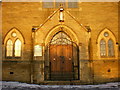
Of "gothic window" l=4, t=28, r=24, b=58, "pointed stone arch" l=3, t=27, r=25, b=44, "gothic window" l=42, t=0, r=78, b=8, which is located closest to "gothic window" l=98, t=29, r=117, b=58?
"gothic window" l=42, t=0, r=78, b=8

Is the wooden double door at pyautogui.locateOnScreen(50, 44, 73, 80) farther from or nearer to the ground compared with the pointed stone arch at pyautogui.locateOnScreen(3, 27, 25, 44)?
nearer to the ground

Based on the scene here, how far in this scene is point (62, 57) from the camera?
10.9m

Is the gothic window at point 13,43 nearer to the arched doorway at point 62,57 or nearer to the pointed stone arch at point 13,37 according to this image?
the pointed stone arch at point 13,37

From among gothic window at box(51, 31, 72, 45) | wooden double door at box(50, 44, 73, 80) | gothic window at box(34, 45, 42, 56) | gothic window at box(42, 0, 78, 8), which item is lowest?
wooden double door at box(50, 44, 73, 80)

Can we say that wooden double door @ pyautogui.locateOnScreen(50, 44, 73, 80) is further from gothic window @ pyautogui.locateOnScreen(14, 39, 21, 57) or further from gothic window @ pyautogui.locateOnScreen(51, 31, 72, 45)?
gothic window @ pyautogui.locateOnScreen(14, 39, 21, 57)

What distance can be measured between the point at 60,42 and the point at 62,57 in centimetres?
115

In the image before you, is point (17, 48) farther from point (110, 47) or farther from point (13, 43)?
point (110, 47)

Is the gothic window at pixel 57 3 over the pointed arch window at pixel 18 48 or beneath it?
over

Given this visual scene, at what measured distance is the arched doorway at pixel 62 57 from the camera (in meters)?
10.7

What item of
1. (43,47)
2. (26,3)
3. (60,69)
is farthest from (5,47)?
(60,69)

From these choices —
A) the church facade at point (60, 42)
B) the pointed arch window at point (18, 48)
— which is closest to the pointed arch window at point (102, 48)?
the church facade at point (60, 42)

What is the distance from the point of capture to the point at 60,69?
1084 cm

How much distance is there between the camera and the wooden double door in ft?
35.5

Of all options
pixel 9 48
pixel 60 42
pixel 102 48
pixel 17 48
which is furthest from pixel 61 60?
pixel 9 48
